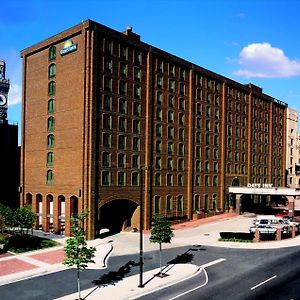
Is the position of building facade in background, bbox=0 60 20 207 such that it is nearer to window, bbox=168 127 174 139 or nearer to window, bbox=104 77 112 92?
window, bbox=168 127 174 139

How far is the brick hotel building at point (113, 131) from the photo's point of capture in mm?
51469

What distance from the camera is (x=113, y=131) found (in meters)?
54.4

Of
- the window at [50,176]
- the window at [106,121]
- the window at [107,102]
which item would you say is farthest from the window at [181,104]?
the window at [50,176]

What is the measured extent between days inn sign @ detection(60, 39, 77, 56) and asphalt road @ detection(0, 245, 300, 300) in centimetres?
2935

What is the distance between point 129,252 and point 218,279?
14094mm

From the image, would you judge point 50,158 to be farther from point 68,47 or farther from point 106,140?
point 68,47

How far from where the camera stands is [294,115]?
353 ft

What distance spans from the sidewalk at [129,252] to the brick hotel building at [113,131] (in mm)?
4619

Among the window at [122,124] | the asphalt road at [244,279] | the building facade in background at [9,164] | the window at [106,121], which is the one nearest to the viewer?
the asphalt road at [244,279]

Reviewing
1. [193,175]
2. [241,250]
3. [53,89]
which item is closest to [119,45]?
[53,89]

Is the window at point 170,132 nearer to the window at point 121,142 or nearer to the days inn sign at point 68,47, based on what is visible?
the window at point 121,142

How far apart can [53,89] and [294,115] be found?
7543 centimetres

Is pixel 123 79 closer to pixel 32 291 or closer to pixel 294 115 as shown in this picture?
pixel 32 291

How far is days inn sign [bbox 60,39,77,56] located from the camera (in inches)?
2083
